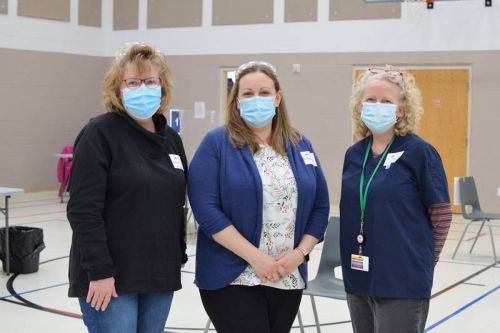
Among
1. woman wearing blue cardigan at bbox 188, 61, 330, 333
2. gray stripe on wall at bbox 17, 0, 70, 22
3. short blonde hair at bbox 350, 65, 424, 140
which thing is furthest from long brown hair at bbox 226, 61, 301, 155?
gray stripe on wall at bbox 17, 0, 70, 22

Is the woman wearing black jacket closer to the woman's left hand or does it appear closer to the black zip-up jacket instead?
the black zip-up jacket

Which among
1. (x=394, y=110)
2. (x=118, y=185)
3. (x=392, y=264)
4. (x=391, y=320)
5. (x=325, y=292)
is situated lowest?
(x=325, y=292)

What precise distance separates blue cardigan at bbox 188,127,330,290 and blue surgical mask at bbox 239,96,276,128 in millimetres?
103

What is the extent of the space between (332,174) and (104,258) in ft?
31.1

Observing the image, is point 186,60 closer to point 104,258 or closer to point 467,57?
point 467,57

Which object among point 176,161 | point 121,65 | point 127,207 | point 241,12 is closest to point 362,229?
point 176,161

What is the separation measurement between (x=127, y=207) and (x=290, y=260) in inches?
23.4

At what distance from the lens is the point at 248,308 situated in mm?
2334

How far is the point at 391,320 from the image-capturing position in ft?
7.79

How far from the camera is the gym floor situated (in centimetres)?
457

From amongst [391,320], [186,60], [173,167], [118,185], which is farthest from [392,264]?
[186,60]

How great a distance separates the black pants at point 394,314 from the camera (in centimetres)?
236

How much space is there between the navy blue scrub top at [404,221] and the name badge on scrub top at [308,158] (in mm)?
238

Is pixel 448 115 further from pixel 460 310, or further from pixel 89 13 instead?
pixel 89 13
